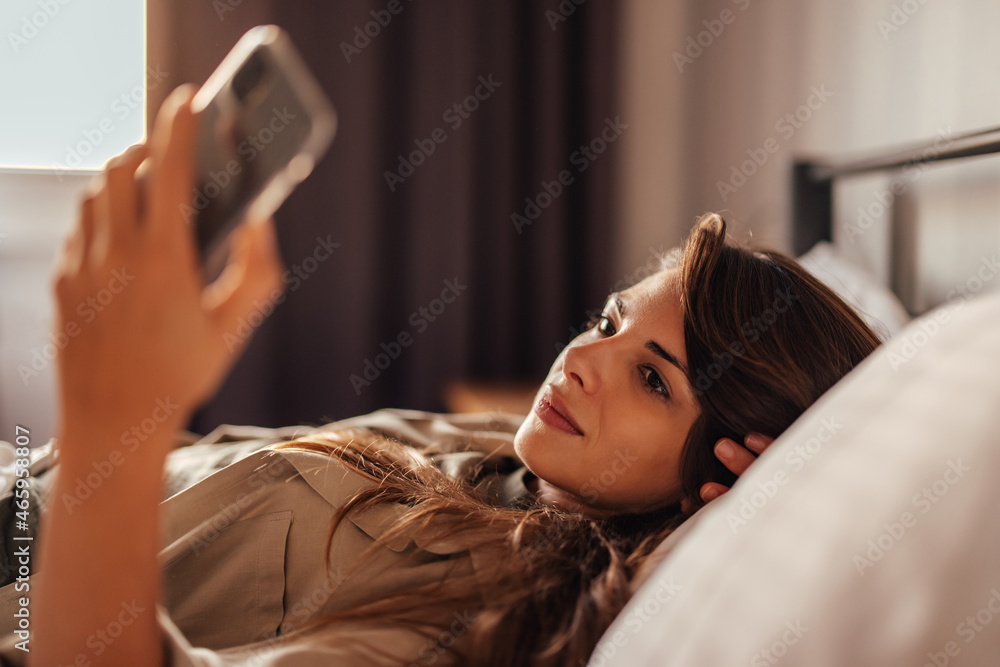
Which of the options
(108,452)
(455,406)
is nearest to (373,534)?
(108,452)

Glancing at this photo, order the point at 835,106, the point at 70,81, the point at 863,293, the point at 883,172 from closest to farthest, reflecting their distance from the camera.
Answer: the point at 863,293 < the point at 883,172 < the point at 835,106 < the point at 70,81

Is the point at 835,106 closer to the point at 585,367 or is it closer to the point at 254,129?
the point at 585,367

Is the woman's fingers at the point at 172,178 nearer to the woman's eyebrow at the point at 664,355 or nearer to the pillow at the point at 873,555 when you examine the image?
the pillow at the point at 873,555

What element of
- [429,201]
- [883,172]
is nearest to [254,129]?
[883,172]

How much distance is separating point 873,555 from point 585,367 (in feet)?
1.54

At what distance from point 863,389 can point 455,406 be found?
5.55ft

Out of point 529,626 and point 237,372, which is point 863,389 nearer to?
point 529,626

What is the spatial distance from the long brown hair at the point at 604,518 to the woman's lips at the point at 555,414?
101mm

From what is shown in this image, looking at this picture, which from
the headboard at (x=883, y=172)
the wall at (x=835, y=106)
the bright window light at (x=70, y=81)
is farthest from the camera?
the bright window light at (x=70, y=81)

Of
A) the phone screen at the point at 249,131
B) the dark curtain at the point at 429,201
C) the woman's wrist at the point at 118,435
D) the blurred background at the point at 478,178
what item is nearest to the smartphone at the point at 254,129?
the phone screen at the point at 249,131

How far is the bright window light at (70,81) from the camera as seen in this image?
6.34 feet

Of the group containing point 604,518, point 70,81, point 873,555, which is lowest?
point 604,518

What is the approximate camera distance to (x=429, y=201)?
7.57ft

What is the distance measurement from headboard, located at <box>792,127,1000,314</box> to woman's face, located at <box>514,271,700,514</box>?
0.58 meters
